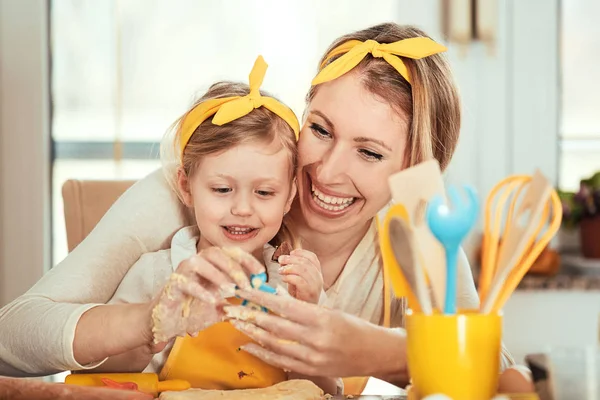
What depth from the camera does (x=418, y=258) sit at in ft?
2.64

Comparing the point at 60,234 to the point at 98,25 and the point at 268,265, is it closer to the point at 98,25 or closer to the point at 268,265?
the point at 98,25

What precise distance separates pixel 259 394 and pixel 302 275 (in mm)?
259

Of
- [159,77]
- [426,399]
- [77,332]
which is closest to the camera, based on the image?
[426,399]

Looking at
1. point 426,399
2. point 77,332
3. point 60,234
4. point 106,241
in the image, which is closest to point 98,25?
point 60,234

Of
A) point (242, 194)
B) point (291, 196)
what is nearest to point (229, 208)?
point (242, 194)

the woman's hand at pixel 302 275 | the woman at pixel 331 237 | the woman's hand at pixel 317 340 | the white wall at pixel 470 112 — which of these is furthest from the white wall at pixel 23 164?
the woman's hand at pixel 317 340

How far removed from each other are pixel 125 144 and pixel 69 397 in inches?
81.2

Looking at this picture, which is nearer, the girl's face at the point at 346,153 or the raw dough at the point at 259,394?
the raw dough at the point at 259,394

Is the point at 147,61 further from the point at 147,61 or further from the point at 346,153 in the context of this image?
the point at 346,153

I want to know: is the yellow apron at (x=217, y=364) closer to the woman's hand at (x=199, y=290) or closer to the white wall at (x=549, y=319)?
the woman's hand at (x=199, y=290)

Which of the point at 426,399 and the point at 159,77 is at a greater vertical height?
the point at 159,77

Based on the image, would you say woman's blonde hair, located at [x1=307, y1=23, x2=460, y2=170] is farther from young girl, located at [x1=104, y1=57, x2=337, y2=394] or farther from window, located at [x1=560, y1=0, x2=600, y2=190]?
window, located at [x1=560, y1=0, x2=600, y2=190]

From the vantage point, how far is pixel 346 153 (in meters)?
1.39

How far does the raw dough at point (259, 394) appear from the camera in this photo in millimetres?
966
